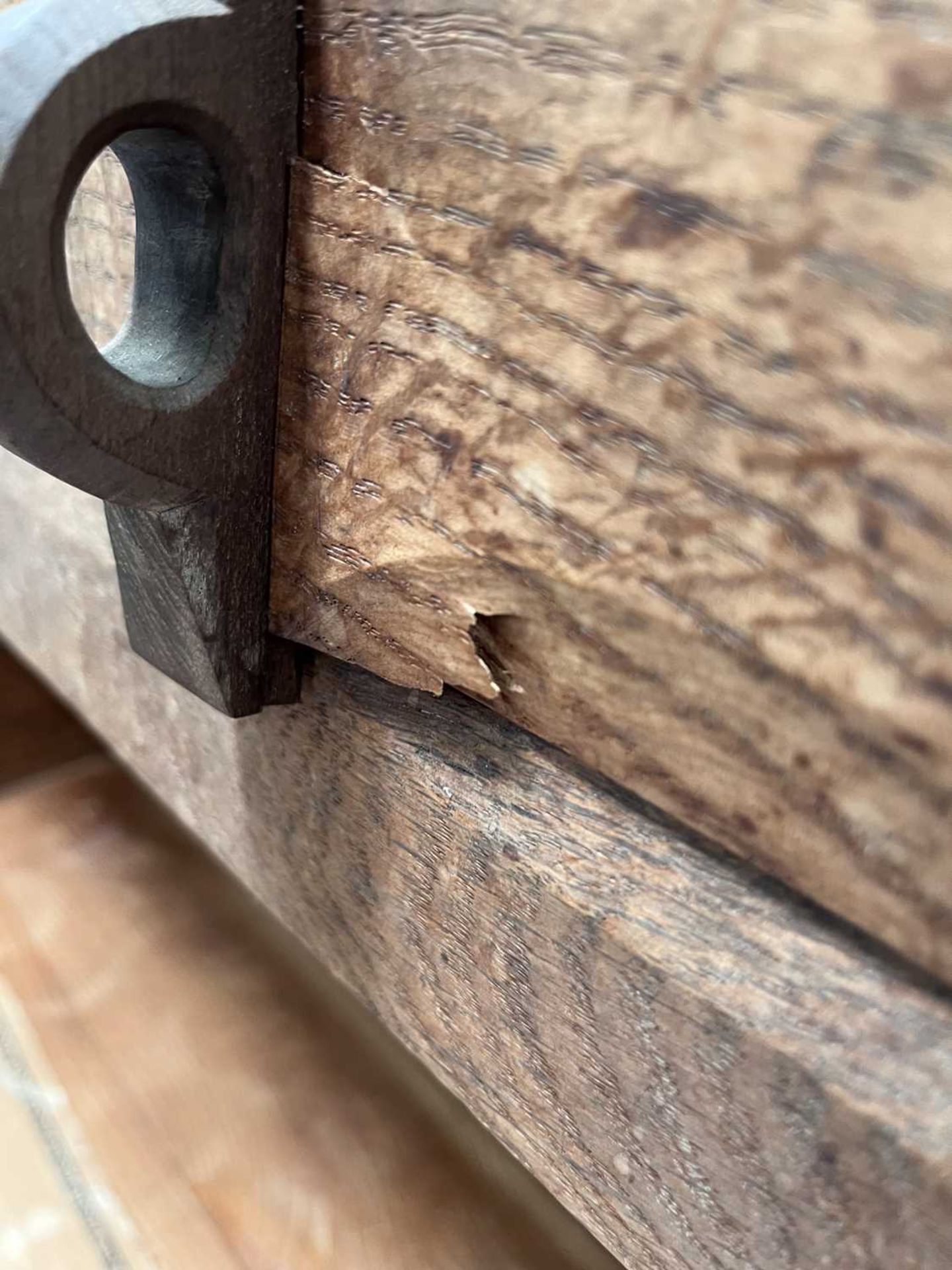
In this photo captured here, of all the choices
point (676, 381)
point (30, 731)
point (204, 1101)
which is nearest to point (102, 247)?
point (676, 381)

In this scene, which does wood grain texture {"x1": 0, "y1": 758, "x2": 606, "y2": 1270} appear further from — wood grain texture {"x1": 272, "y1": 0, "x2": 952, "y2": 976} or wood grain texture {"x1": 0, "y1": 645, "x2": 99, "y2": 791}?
wood grain texture {"x1": 272, "y1": 0, "x2": 952, "y2": 976}

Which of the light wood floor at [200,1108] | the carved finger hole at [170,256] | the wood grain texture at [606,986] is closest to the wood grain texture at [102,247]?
the carved finger hole at [170,256]

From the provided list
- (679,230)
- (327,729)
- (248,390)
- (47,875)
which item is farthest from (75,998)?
(679,230)

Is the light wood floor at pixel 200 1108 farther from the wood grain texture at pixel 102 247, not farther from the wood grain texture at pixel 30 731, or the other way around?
the wood grain texture at pixel 102 247

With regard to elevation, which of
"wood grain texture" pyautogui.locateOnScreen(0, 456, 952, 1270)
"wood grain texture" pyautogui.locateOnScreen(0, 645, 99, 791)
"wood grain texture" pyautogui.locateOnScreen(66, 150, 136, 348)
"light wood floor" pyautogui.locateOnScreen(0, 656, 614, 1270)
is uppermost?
"wood grain texture" pyautogui.locateOnScreen(66, 150, 136, 348)

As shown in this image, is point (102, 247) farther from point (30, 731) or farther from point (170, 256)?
point (30, 731)

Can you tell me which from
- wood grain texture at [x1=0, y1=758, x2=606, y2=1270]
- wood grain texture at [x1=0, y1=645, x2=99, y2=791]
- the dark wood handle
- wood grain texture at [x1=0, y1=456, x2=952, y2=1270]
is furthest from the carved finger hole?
wood grain texture at [x1=0, y1=645, x2=99, y2=791]

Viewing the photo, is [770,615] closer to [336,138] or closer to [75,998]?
[336,138]
